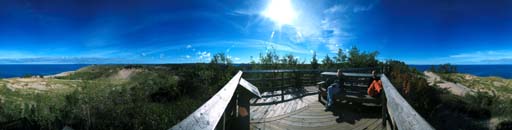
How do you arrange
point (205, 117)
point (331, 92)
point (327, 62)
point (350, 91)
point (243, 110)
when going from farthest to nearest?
point (327, 62)
point (350, 91)
point (331, 92)
point (243, 110)
point (205, 117)

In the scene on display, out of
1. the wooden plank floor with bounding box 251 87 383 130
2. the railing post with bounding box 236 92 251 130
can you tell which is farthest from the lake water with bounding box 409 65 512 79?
the railing post with bounding box 236 92 251 130

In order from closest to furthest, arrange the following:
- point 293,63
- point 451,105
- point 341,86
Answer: point 341,86
point 451,105
point 293,63

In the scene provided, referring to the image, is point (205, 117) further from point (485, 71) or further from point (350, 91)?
point (485, 71)

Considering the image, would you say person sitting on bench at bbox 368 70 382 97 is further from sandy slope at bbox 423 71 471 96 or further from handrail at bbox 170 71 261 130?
sandy slope at bbox 423 71 471 96

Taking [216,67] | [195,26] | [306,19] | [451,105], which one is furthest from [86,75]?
[451,105]

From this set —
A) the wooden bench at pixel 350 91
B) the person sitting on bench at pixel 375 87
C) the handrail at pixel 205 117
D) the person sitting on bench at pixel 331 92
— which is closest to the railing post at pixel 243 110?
the handrail at pixel 205 117

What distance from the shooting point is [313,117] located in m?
4.28

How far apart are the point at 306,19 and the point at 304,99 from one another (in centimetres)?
358

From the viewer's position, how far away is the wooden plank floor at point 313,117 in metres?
3.72

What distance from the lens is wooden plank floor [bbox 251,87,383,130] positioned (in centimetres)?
372

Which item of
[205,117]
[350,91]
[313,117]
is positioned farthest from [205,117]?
[350,91]

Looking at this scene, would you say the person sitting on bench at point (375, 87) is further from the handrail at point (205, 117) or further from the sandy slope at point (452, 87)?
the sandy slope at point (452, 87)

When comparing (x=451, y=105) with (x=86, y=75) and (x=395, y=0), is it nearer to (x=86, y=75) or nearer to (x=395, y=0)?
(x=395, y=0)

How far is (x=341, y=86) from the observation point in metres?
5.53
